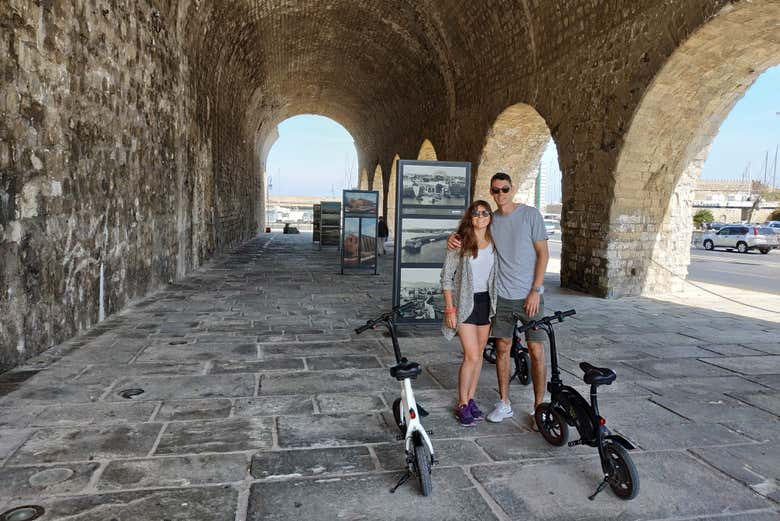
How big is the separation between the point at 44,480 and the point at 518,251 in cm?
263

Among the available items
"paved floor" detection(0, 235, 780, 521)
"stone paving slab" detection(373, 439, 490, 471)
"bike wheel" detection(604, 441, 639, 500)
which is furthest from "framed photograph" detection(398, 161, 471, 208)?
"bike wheel" detection(604, 441, 639, 500)

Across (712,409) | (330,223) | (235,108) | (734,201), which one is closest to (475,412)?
(712,409)

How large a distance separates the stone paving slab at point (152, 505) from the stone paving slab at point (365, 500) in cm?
12

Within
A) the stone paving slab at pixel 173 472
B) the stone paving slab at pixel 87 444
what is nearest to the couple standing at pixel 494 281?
the stone paving slab at pixel 173 472

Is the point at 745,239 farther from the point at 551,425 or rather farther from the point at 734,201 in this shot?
the point at 734,201

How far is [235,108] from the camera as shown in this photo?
56.0 feet

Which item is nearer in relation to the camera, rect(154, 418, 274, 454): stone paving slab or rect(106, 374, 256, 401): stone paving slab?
rect(154, 418, 274, 454): stone paving slab

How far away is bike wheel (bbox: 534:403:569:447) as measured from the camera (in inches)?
119

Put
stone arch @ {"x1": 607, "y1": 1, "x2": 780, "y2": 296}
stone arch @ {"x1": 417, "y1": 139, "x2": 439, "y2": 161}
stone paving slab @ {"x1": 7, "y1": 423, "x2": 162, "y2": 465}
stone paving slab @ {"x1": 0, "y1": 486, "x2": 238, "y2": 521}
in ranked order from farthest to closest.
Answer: stone arch @ {"x1": 417, "y1": 139, "x2": 439, "y2": 161} → stone arch @ {"x1": 607, "y1": 1, "x2": 780, "y2": 296} → stone paving slab @ {"x1": 7, "y1": 423, "x2": 162, "y2": 465} → stone paving slab @ {"x1": 0, "y1": 486, "x2": 238, "y2": 521}

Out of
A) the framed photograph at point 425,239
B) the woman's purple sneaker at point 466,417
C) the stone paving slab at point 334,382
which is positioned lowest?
the stone paving slab at point 334,382

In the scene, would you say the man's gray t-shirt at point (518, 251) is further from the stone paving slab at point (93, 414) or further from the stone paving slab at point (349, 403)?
the stone paving slab at point (93, 414)

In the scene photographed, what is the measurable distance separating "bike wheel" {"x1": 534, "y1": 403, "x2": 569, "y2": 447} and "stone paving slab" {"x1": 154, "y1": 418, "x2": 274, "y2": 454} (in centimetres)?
148

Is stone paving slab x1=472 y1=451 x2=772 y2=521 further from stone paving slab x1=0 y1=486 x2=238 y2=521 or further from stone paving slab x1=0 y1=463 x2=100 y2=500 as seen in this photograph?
stone paving slab x1=0 y1=463 x2=100 y2=500

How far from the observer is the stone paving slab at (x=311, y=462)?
273 cm
